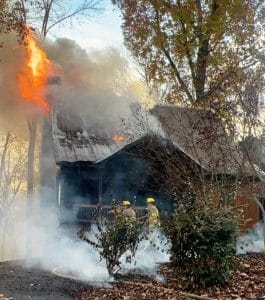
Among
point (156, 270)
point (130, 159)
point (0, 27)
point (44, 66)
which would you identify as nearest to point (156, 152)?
point (130, 159)

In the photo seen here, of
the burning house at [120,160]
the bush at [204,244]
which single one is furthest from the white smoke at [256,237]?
the bush at [204,244]

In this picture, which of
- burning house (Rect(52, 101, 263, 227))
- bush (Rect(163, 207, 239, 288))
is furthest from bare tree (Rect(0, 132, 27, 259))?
bush (Rect(163, 207, 239, 288))

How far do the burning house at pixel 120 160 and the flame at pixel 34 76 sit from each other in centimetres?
168

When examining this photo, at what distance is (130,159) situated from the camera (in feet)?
62.4

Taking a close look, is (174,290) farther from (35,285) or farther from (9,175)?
(9,175)

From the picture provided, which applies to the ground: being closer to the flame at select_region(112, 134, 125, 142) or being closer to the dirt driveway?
the dirt driveway

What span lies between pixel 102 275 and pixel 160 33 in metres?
14.7

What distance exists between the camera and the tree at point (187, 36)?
69.2 feet

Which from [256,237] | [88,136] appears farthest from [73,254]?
[256,237]

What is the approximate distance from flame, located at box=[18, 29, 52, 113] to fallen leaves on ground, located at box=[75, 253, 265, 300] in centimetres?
1305

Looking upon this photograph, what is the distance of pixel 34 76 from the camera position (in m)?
21.6

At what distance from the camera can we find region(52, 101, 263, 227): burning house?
15828 millimetres

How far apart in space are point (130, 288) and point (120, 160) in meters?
9.98

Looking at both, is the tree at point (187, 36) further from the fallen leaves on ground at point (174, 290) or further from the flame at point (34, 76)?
the fallen leaves on ground at point (174, 290)
